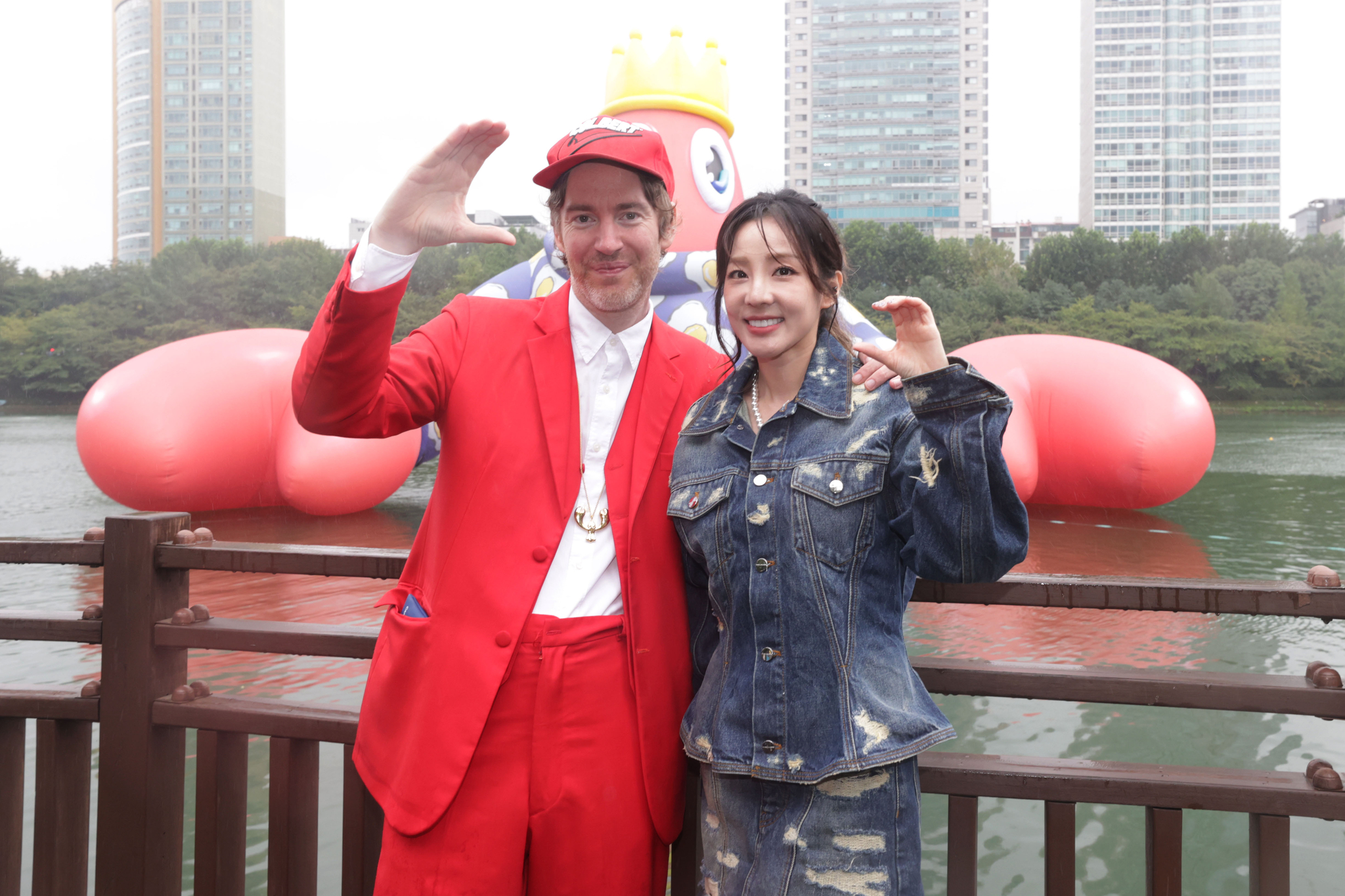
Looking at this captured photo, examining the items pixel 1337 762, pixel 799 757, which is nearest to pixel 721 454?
pixel 799 757

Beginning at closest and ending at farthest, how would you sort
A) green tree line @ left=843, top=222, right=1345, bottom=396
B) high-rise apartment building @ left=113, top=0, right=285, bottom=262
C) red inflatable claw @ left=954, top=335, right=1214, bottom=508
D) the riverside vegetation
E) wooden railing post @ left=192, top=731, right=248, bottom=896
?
wooden railing post @ left=192, top=731, right=248, bottom=896
red inflatable claw @ left=954, top=335, right=1214, bottom=508
green tree line @ left=843, top=222, right=1345, bottom=396
the riverside vegetation
high-rise apartment building @ left=113, top=0, right=285, bottom=262

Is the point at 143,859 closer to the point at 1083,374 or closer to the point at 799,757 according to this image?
the point at 799,757

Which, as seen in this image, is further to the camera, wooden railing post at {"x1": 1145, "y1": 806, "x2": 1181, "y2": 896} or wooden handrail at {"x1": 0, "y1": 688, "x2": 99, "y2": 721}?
wooden handrail at {"x1": 0, "y1": 688, "x2": 99, "y2": 721}

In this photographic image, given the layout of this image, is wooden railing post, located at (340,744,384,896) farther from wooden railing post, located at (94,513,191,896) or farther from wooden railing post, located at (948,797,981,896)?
wooden railing post, located at (948,797,981,896)

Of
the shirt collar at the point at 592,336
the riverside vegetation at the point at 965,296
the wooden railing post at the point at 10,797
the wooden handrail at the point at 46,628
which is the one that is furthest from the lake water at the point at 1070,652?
the riverside vegetation at the point at 965,296

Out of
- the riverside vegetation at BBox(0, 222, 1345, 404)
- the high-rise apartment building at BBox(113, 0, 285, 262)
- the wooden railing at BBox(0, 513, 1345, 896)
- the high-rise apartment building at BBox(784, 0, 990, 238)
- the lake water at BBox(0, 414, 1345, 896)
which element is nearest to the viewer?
the wooden railing at BBox(0, 513, 1345, 896)

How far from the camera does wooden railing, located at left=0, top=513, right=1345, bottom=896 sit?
161 cm

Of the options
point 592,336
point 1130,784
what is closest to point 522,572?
point 592,336

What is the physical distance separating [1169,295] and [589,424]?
35.7m

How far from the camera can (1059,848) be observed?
5.56ft

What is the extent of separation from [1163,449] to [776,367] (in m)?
8.19

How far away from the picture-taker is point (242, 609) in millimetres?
5758

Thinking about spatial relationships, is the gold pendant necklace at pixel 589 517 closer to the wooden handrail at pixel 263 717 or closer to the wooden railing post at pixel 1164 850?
the wooden handrail at pixel 263 717

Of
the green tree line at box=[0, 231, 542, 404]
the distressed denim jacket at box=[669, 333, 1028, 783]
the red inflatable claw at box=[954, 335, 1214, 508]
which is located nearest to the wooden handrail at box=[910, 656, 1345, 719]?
the distressed denim jacket at box=[669, 333, 1028, 783]
